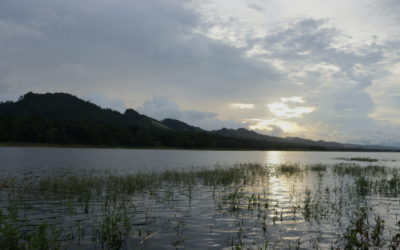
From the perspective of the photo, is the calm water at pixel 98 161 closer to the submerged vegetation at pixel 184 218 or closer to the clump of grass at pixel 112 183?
the clump of grass at pixel 112 183

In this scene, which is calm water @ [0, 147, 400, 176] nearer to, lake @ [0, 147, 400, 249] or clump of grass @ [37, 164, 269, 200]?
clump of grass @ [37, 164, 269, 200]

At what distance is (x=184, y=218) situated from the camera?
54.8 feet

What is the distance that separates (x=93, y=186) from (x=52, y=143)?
434 feet

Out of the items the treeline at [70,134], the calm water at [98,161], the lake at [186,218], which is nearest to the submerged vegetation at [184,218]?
the lake at [186,218]

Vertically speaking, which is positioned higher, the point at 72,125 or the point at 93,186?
the point at 72,125

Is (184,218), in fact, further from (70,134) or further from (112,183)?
(70,134)

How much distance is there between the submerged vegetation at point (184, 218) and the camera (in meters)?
12.2

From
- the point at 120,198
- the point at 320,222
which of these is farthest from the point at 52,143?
the point at 320,222

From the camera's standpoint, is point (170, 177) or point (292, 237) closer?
point (292, 237)

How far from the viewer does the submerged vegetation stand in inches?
481

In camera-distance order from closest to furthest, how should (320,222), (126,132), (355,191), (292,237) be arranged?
(292,237)
(320,222)
(355,191)
(126,132)

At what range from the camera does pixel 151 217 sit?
54.2ft

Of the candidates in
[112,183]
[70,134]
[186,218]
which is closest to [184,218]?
[186,218]

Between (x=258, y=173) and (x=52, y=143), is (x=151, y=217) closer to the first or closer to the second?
(x=258, y=173)
